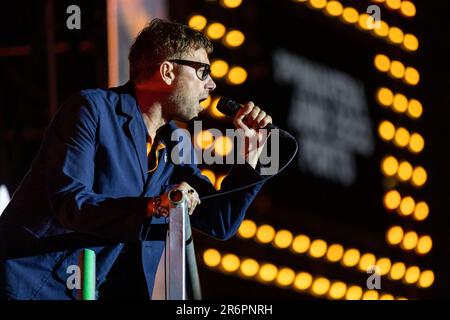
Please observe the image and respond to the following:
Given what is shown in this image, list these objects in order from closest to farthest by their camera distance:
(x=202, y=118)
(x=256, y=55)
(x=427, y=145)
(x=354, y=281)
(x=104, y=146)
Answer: (x=104, y=146) < (x=202, y=118) < (x=256, y=55) < (x=354, y=281) < (x=427, y=145)

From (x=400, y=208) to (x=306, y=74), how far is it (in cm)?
113

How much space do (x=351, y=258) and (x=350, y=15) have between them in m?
1.68

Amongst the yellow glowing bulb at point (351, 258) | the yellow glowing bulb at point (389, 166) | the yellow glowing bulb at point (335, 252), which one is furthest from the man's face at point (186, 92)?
the yellow glowing bulb at point (389, 166)

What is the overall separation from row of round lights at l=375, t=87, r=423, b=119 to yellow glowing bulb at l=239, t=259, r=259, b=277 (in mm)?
1740

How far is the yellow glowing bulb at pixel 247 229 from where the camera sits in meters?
6.39

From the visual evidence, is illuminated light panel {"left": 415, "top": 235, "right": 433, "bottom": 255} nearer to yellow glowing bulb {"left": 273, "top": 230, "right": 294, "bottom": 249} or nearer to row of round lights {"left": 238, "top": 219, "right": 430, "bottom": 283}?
row of round lights {"left": 238, "top": 219, "right": 430, "bottom": 283}

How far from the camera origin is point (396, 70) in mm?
7691

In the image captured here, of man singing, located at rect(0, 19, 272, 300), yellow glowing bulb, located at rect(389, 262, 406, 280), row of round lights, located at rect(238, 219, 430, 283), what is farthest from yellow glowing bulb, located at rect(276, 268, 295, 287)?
man singing, located at rect(0, 19, 272, 300)

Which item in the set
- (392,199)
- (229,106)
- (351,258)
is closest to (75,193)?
(229,106)

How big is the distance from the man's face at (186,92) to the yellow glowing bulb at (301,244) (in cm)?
273

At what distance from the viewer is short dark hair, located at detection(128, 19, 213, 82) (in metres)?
4.22

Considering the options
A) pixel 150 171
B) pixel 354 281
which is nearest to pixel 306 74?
pixel 354 281

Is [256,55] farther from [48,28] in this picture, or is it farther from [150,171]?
[150,171]

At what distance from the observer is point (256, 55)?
6.75 m
